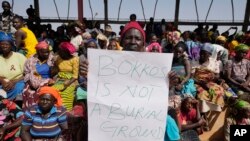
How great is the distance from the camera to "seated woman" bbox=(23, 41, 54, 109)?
15.5 feet

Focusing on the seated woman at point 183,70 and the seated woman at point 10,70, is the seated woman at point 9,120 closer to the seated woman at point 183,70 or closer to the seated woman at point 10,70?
the seated woman at point 10,70

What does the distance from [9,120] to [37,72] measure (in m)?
0.84

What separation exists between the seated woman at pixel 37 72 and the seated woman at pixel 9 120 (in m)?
0.27

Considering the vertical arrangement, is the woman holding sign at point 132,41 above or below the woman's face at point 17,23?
below

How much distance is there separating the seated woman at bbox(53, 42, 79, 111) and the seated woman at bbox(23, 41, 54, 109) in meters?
0.14

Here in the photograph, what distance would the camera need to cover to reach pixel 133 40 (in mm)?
2066

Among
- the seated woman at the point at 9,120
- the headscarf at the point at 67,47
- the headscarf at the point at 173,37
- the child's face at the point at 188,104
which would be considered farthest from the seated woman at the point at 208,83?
the seated woman at the point at 9,120

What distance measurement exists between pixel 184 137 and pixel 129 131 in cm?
275

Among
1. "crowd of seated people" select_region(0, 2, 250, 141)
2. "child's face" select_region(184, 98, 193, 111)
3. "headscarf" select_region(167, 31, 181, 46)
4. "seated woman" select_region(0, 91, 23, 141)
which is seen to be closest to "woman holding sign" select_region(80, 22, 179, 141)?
"crowd of seated people" select_region(0, 2, 250, 141)

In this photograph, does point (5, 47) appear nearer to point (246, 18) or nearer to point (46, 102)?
point (46, 102)

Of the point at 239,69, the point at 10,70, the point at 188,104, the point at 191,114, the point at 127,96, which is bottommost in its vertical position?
the point at 191,114

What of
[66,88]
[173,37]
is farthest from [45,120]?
[173,37]

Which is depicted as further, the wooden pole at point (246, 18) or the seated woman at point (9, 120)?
the wooden pole at point (246, 18)

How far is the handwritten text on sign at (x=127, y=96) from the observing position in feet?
6.79
